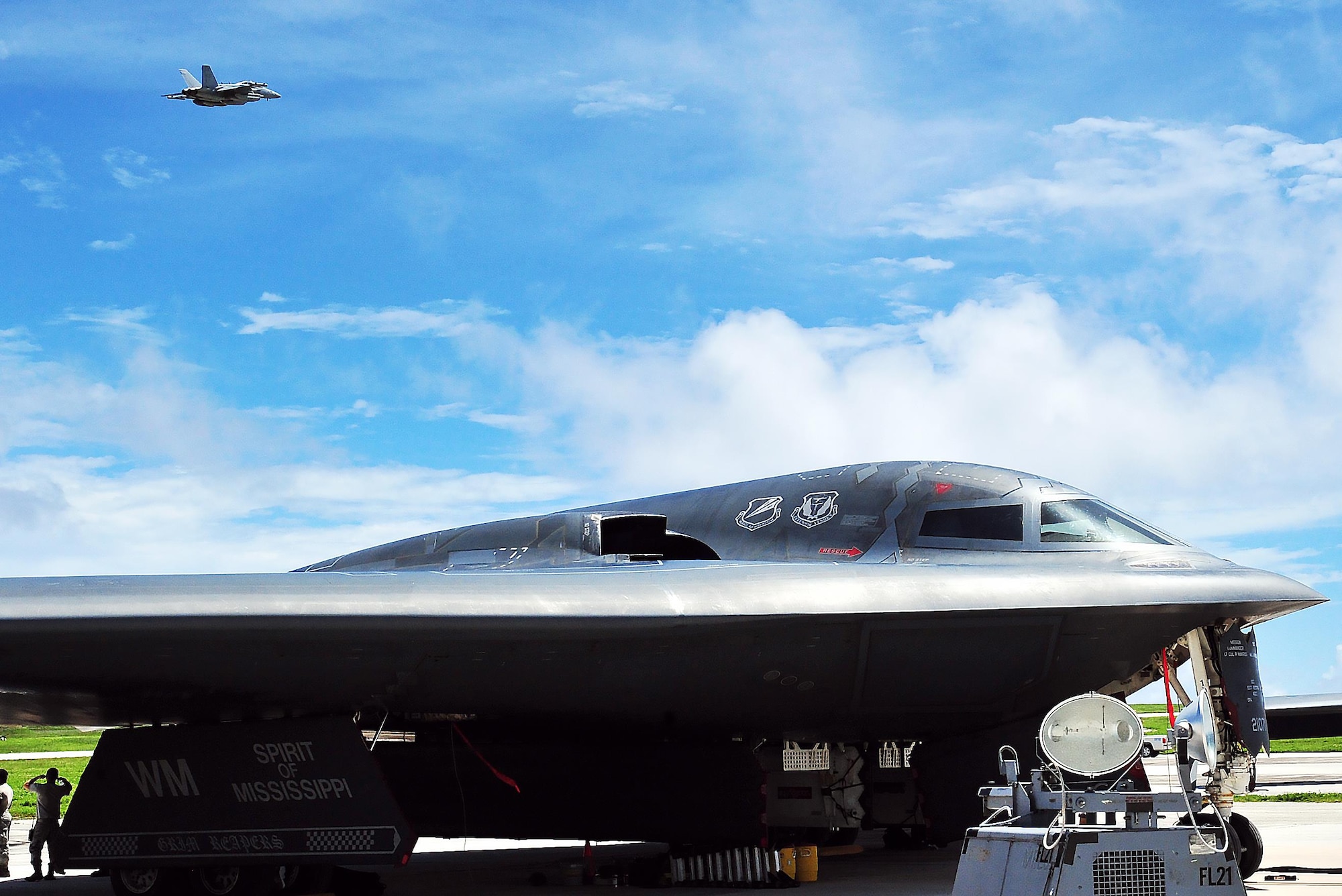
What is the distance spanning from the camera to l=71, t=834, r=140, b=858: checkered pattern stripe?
9938mm

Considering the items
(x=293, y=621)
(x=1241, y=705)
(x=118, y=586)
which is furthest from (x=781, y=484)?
(x=118, y=586)

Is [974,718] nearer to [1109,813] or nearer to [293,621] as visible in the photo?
[1109,813]

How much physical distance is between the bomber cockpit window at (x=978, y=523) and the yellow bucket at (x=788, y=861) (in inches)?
119

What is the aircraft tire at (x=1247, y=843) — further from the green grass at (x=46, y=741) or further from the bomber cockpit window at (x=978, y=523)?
the green grass at (x=46, y=741)

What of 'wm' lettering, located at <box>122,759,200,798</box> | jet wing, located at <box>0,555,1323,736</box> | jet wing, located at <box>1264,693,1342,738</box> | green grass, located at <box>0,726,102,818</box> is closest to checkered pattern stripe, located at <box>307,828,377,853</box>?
jet wing, located at <box>0,555,1323,736</box>

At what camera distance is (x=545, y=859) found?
609 inches

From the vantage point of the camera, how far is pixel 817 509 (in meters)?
11.2

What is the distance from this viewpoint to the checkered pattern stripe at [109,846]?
32.6 feet

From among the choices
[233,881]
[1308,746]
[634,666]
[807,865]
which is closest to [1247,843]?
[807,865]

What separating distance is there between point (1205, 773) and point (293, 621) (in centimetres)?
653

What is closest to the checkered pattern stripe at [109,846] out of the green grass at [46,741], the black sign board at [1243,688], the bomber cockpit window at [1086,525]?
the bomber cockpit window at [1086,525]

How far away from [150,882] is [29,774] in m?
25.1

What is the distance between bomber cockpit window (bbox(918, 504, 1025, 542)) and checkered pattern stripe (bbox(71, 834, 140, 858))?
6453 millimetres

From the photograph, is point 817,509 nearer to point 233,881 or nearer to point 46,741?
point 233,881
